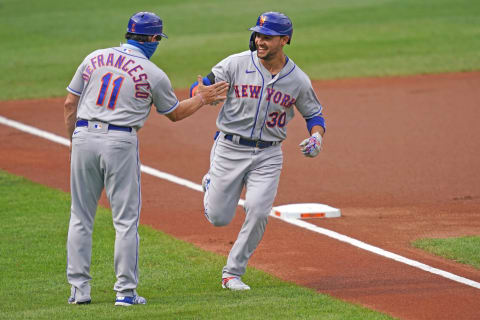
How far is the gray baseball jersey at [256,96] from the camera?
7.53m

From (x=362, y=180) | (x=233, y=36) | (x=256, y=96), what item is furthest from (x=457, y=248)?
(x=233, y=36)

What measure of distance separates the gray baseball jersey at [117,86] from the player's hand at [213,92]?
0.45m

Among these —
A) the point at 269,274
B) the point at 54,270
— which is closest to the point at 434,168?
→ the point at 269,274

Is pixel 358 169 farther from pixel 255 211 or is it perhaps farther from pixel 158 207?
pixel 255 211

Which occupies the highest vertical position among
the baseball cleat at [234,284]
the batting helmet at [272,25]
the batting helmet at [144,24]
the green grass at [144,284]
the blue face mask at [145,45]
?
the batting helmet at [272,25]

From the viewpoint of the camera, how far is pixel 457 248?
8914mm

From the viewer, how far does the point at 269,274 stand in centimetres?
810

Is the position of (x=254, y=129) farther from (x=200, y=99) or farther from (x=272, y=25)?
(x=272, y=25)

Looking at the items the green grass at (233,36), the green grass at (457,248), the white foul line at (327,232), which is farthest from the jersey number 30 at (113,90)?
the green grass at (233,36)

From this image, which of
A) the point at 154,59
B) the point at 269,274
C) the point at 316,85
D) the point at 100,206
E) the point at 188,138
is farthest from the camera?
the point at 154,59

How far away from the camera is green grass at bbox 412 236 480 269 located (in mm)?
8625

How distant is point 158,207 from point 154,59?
1052 centimetres

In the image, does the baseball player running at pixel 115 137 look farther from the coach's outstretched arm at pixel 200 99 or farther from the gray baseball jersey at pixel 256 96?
the gray baseball jersey at pixel 256 96

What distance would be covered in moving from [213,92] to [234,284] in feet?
4.87
